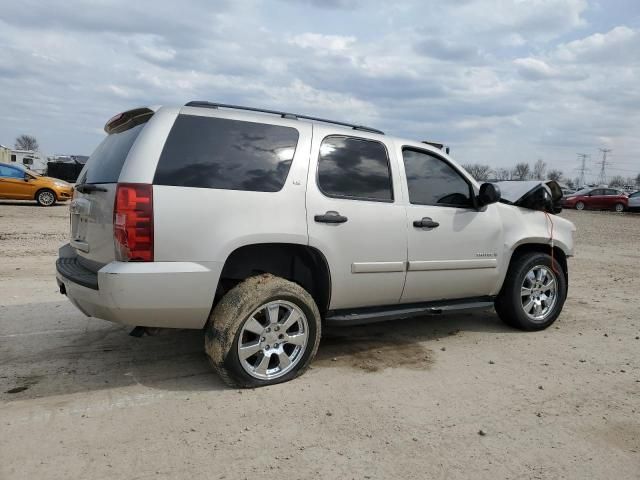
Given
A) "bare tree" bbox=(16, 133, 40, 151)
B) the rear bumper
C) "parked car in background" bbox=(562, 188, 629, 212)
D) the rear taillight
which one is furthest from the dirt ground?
"bare tree" bbox=(16, 133, 40, 151)

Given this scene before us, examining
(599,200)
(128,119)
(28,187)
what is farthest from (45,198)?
(599,200)

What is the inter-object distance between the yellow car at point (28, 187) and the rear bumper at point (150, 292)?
15309 mm

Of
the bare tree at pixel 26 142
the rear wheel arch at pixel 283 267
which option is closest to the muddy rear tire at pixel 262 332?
the rear wheel arch at pixel 283 267

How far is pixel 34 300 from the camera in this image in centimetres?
581

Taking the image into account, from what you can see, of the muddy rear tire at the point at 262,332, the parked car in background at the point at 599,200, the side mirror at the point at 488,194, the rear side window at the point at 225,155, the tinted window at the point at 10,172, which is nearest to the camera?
the rear side window at the point at 225,155

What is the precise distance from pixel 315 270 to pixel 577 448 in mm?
2110

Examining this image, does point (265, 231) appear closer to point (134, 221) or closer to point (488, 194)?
point (134, 221)

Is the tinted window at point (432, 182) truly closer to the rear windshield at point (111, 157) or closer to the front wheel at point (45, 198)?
the rear windshield at point (111, 157)

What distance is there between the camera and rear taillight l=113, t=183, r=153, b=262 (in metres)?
3.16

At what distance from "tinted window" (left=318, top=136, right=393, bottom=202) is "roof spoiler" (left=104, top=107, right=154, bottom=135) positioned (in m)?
1.31

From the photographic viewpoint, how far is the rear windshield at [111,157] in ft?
11.6

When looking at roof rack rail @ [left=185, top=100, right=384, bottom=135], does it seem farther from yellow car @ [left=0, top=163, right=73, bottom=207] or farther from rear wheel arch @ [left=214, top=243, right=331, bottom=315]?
yellow car @ [left=0, top=163, right=73, bottom=207]

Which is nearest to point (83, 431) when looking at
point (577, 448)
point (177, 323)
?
point (177, 323)

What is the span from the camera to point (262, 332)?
360cm
